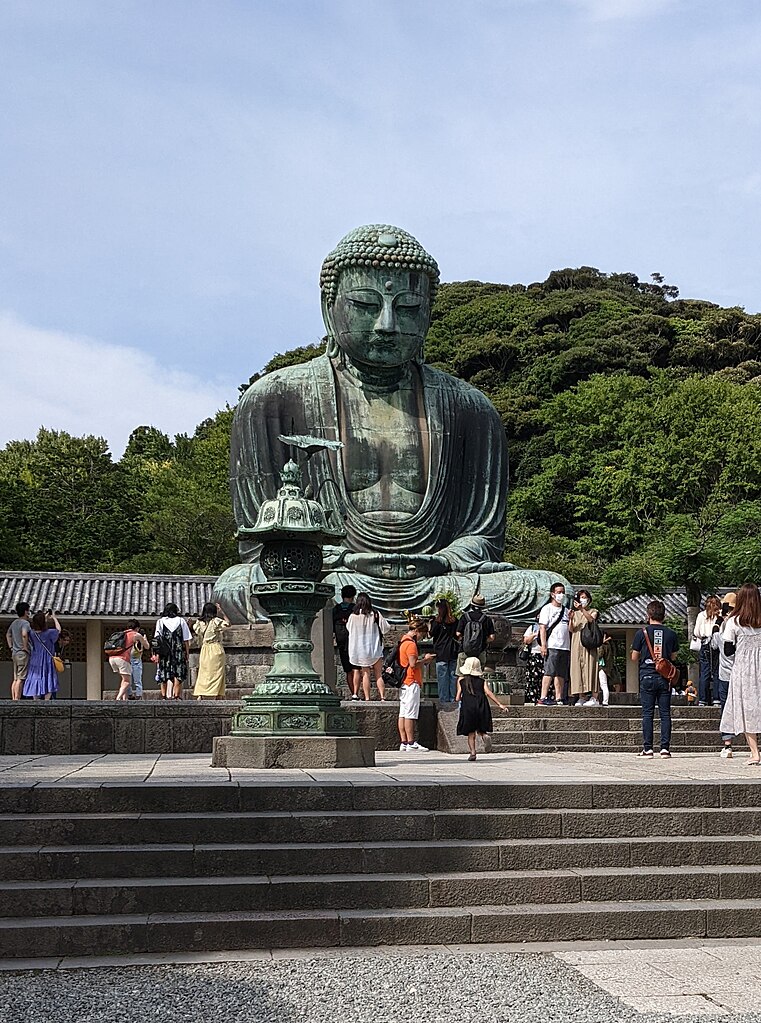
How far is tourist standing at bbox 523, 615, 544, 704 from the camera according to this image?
48.9 feet

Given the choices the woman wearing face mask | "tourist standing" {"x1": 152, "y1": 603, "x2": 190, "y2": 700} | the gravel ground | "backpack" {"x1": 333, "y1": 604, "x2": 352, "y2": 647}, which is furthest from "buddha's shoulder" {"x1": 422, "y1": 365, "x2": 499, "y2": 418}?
the gravel ground

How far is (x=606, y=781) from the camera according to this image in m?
7.71

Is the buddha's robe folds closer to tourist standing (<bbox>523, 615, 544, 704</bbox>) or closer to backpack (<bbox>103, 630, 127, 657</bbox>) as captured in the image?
tourist standing (<bbox>523, 615, 544, 704</bbox>)

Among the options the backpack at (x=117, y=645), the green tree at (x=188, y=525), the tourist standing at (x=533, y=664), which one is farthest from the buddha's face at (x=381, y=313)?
the green tree at (x=188, y=525)

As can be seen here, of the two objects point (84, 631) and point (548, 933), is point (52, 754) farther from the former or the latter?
point (84, 631)

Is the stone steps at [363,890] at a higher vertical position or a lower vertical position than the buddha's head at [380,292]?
lower

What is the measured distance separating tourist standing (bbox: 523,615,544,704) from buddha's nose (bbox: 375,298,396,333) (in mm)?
4257

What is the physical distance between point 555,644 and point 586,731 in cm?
160

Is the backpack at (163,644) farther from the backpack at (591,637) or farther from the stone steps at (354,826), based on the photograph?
the stone steps at (354,826)

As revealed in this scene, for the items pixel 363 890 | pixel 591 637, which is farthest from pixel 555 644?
pixel 363 890

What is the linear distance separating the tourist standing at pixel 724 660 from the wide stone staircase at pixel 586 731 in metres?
0.43

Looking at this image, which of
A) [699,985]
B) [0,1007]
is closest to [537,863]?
[699,985]

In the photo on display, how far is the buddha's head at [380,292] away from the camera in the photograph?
17078 millimetres

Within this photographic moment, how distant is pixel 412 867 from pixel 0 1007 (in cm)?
236
